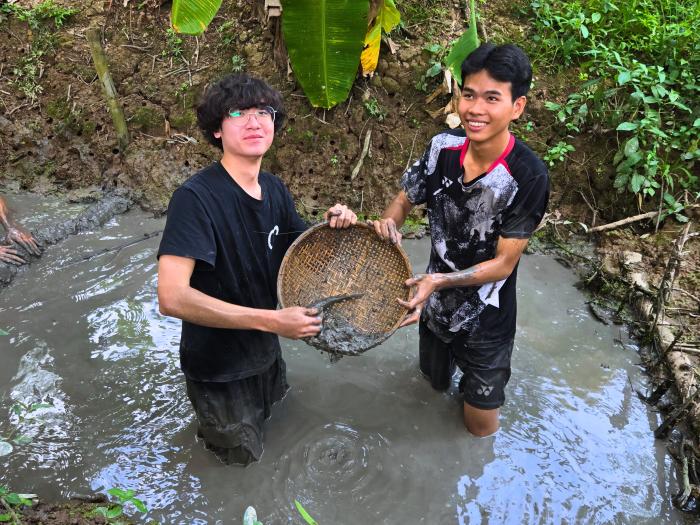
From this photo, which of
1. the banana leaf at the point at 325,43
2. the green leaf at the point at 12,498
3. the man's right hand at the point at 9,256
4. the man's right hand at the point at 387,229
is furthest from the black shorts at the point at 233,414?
the banana leaf at the point at 325,43

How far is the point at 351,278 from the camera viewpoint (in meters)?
2.79

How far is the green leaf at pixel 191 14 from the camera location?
349 centimetres

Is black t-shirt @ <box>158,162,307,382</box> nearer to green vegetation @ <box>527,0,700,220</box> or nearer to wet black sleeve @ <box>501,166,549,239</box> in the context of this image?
wet black sleeve @ <box>501,166,549,239</box>

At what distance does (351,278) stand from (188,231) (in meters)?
1.04

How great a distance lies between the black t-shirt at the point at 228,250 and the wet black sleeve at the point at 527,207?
97 cm

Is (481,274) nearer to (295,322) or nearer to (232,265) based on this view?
(295,322)

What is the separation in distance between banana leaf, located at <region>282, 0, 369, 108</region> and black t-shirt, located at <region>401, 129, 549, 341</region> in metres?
1.84

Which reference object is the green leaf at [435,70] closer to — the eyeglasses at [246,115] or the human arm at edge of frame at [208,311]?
the eyeglasses at [246,115]

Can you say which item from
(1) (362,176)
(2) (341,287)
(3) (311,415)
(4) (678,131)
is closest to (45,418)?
(3) (311,415)

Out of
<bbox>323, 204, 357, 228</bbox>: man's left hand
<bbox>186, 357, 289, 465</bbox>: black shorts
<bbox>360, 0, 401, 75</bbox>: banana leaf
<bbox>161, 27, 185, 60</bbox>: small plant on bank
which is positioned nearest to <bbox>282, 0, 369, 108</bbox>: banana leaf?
<bbox>360, 0, 401, 75</bbox>: banana leaf

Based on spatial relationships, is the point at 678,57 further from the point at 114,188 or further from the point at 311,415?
Answer: the point at 114,188

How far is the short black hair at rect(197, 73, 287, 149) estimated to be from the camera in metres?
2.10

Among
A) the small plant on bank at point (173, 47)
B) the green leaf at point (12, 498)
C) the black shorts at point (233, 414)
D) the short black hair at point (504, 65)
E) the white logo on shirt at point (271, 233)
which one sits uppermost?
the small plant on bank at point (173, 47)

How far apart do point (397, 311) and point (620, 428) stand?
145 cm
